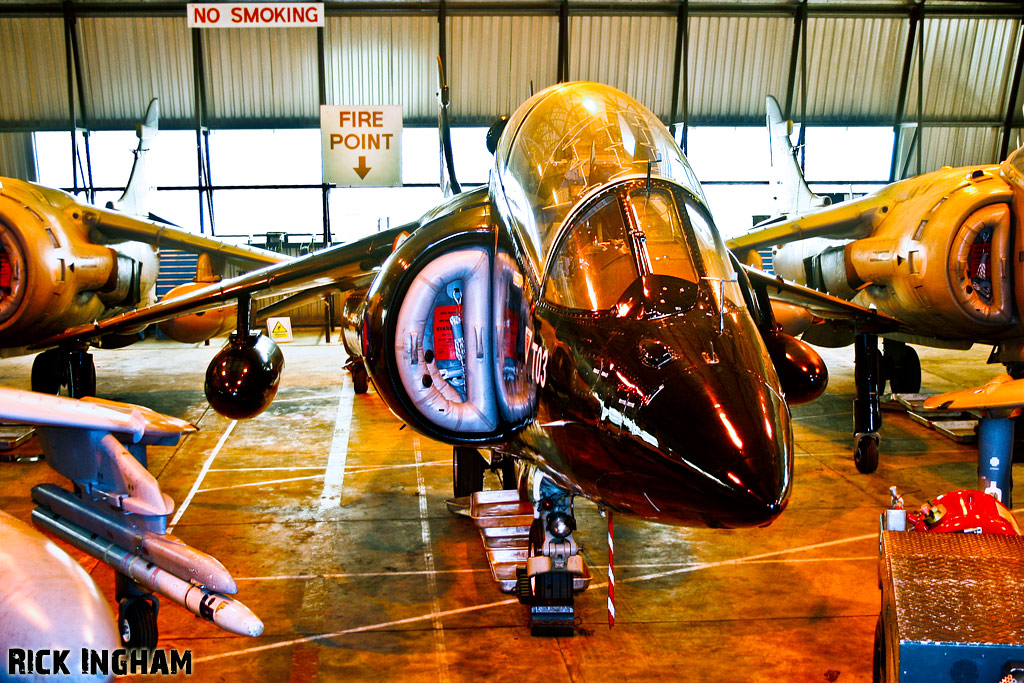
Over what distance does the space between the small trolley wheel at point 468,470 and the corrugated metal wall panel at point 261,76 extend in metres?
16.8

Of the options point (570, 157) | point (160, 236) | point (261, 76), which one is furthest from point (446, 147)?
A: point (261, 76)

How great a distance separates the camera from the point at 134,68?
2202 cm

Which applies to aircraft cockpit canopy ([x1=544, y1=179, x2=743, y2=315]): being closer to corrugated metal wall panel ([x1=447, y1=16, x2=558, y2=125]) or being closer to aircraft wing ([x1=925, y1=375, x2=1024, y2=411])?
aircraft wing ([x1=925, y1=375, x2=1024, y2=411])

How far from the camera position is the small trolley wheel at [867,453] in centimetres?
954

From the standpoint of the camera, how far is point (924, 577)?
3982mm

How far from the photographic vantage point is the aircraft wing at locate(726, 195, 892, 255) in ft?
34.3

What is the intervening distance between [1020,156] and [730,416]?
24.0ft

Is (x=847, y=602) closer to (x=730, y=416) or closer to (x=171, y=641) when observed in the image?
(x=730, y=416)

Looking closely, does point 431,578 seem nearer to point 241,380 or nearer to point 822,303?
point 241,380

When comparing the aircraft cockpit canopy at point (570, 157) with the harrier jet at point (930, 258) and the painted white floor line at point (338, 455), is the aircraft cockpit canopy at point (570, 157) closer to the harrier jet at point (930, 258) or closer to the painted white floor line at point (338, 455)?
the painted white floor line at point (338, 455)

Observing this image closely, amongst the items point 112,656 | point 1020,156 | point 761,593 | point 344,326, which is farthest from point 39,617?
point 1020,156

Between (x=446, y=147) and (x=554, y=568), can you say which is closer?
(x=554, y=568)

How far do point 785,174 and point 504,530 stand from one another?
416 inches

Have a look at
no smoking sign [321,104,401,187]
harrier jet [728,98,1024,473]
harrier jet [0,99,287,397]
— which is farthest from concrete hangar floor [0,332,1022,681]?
no smoking sign [321,104,401,187]
